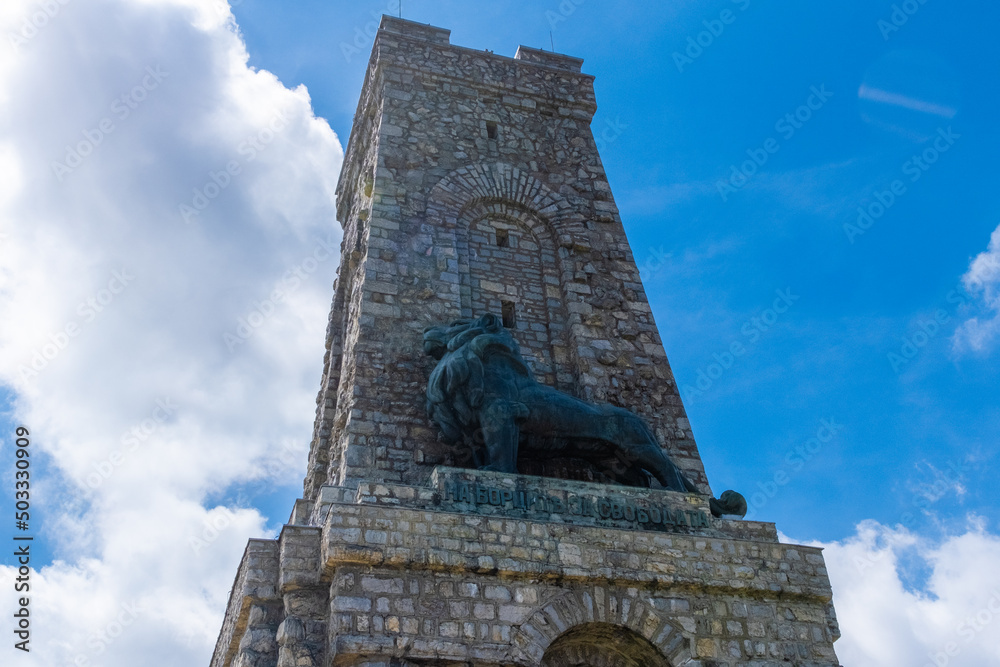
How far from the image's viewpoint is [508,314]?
1151cm

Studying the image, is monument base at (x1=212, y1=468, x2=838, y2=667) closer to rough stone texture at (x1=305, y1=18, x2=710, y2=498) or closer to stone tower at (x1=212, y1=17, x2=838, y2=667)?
stone tower at (x1=212, y1=17, x2=838, y2=667)

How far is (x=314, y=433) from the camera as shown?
492 inches

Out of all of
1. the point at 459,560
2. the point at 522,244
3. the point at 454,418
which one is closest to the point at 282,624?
the point at 459,560

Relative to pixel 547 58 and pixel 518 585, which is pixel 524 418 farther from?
pixel 547 58

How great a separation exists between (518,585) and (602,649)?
1.16 meters

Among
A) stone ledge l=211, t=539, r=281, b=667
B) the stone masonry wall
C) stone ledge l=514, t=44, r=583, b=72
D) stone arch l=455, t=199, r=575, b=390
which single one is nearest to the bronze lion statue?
the stone masonry wall

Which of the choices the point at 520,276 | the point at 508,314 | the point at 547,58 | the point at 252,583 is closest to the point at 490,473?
the point at 252,583

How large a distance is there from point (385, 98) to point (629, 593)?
806cm

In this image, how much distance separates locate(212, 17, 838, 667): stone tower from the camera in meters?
7.61

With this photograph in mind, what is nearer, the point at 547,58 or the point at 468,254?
the point at 468,254

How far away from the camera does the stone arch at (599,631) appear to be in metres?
7.62

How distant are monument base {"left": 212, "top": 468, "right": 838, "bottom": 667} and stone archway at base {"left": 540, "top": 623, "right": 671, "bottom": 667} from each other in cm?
2

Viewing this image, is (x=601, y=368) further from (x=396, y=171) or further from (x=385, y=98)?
(x=385, y=98)

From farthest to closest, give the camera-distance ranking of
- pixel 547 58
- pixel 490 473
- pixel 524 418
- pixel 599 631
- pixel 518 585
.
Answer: pixel 547 58 → pixel 524 418 → pixel 490 473 → pixel 599 631 → pixel 518 585
